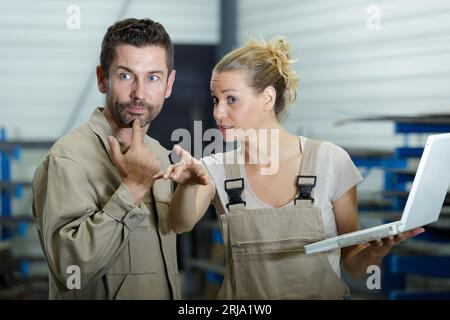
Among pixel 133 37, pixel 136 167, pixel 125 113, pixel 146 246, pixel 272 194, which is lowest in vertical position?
pixel 146 246

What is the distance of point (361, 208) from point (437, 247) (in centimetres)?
51

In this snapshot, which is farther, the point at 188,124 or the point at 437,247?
the point at 437,247

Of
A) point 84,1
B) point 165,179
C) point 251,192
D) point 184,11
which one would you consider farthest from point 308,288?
point 84,1

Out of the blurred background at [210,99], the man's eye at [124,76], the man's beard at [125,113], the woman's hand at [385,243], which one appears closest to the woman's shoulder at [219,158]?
the blurred background at [210,99]

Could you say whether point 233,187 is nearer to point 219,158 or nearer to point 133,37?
point 219,158

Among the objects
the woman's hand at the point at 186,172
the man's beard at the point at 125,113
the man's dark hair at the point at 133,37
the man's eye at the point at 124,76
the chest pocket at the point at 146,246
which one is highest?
the man's dark hair at the point at 133,37

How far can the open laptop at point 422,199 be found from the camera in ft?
6.31

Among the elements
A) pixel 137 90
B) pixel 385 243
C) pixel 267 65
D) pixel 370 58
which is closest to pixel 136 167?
pixel 137 90

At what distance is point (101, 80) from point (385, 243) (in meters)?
0.91

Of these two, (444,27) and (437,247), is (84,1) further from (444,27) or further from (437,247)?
(437,247)

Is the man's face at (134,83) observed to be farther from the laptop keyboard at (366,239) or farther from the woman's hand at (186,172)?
the laptop keyboard at (366,239)

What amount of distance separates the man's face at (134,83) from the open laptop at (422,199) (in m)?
0.61

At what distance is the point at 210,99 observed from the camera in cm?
226

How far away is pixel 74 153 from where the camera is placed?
197cm
